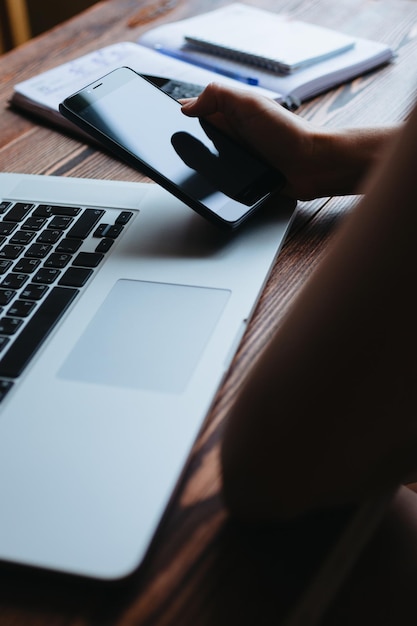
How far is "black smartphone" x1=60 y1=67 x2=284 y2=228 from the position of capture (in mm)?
674

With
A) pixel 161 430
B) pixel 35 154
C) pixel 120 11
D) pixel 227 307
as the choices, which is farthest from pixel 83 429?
pixel 120 11

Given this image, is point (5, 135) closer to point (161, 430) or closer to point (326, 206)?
point (326, 206)

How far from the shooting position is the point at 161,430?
1.52ft

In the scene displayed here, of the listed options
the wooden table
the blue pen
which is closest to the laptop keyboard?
the wooden table

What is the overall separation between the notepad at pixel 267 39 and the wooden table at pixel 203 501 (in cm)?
7

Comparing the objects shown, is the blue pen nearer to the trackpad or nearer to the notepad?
the notepad

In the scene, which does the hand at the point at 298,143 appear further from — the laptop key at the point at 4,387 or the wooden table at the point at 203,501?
the laptop key at the point at 4,387

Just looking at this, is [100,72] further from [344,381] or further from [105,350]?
[344,381]

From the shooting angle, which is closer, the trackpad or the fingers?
the trackpad

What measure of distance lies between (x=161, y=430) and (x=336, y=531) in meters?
0.13

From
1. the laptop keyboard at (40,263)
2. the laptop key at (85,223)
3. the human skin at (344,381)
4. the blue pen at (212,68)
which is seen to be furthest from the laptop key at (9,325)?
the blue pen at (212,68)

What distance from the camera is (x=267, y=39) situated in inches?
42.3

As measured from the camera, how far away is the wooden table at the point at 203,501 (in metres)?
0.39

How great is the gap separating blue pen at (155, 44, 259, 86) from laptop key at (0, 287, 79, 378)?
516mm
